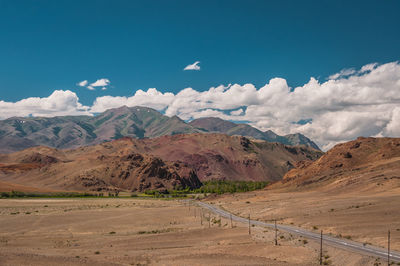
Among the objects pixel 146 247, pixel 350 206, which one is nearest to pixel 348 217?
pixel 350 206

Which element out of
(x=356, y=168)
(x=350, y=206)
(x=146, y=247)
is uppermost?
(x=356, y=168)

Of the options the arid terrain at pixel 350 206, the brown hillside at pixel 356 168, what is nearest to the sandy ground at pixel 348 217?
the arid terrain at pixel 350 206

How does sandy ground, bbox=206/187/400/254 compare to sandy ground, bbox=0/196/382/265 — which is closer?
sandy ground, bbox=0/196/382/265

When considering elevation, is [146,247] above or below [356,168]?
below

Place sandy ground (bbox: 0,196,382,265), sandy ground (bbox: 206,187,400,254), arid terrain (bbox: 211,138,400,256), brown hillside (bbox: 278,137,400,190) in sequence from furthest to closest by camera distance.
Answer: brown hillside (bbox: 278,137,400,190)
arid terrain (bbox: 211,138,400,256)
sandy ground (bbox: 206,187,400,254)
sandy ground (bbox: 0,196,382,265)

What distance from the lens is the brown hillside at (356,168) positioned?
343ft

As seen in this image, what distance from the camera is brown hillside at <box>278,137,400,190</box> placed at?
104562 millimetres

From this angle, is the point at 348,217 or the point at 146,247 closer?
the point at 146,247

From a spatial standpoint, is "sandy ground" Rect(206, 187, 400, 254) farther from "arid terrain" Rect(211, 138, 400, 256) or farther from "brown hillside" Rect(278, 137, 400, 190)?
"brown hillside" Rect(278, 137, 400, 190)

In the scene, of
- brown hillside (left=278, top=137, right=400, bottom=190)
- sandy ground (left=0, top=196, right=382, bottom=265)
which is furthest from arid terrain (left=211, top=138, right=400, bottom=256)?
sandy ground (left=0, top=196, right=382, bottom=265)

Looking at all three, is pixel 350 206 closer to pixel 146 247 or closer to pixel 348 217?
pixel 348 217

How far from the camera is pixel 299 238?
1852 inches

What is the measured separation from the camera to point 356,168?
137000 millimetres

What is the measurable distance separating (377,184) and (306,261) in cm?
7260
